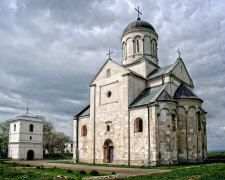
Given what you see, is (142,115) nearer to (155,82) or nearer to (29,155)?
(155,82)

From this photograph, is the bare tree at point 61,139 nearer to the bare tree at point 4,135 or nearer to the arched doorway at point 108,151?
the bare tree at point 4,135

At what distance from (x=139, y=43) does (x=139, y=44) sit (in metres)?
0.16

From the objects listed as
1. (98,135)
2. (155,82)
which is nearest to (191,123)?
(155,82)

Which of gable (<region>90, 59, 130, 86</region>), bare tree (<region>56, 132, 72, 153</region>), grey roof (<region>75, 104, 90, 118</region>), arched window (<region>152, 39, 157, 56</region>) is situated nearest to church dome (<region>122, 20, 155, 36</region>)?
arched window (<region>152, 39, 157, 56</region>)

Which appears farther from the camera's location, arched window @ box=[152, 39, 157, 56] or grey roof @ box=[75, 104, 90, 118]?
arched window @ box=[152, 39, 157, 56]

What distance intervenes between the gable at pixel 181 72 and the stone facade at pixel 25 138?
99.7 ft

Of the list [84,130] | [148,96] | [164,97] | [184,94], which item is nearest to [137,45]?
[148,96]

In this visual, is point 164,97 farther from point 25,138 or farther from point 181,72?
point 25,138

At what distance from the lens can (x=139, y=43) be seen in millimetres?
32969

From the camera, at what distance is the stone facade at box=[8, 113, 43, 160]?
4210 centimetres

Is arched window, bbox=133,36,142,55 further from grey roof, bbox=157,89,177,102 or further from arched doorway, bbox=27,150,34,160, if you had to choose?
arched doorway, bbox=27,150,34,160

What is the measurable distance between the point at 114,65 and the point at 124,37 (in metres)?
6.93

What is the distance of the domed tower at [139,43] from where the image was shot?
3259cm

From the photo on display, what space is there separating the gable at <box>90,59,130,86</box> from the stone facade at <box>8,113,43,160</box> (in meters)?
19.7
